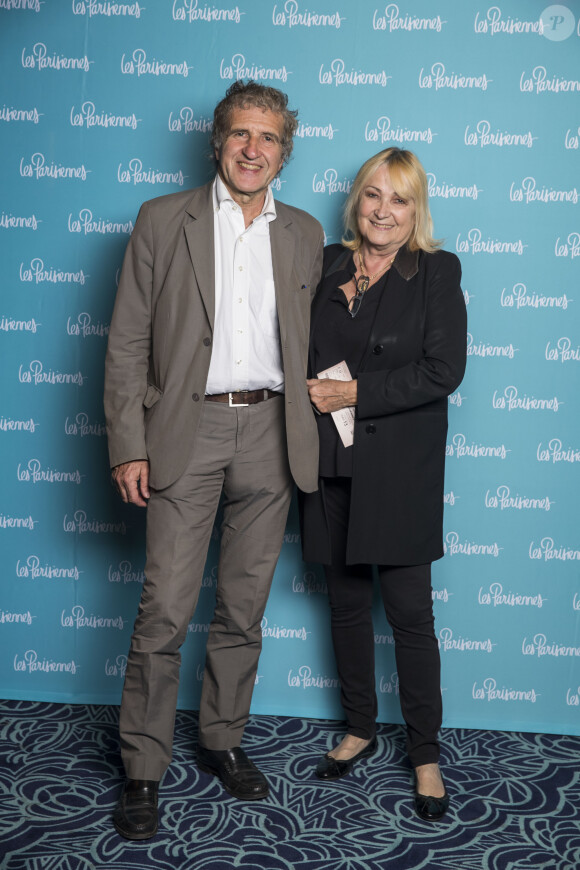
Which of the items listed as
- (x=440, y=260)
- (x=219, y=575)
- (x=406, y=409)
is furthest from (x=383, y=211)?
(x=219, y=575)

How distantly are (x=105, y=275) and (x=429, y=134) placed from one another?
1.17 metres

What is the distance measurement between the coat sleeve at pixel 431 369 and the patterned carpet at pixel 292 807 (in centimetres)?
112

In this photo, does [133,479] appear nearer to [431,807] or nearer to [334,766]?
[334,766]

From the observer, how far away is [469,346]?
2.69 m

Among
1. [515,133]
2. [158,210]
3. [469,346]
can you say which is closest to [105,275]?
[158,210]

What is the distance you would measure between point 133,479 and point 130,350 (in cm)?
35

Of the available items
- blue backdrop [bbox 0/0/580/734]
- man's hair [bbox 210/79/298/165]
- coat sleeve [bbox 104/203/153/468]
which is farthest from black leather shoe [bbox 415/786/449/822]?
man's hair [bbox 210/79/298/165]

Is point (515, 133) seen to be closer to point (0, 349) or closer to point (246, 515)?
point (246, 515)

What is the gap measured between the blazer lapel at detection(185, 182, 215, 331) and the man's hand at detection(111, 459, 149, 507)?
43 cm

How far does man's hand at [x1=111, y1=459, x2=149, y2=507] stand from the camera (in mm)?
2166

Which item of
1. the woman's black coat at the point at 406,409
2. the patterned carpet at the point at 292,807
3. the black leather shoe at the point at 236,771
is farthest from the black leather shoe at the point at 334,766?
the woman's black coat at the point at 406,409

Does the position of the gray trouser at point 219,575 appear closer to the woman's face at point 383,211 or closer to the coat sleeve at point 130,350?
the coat sleeve at point 130,350

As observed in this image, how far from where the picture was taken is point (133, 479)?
2.17m

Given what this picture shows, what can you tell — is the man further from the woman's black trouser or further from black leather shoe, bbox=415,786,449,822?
black leather shoe, bbox=415,786,449,822
